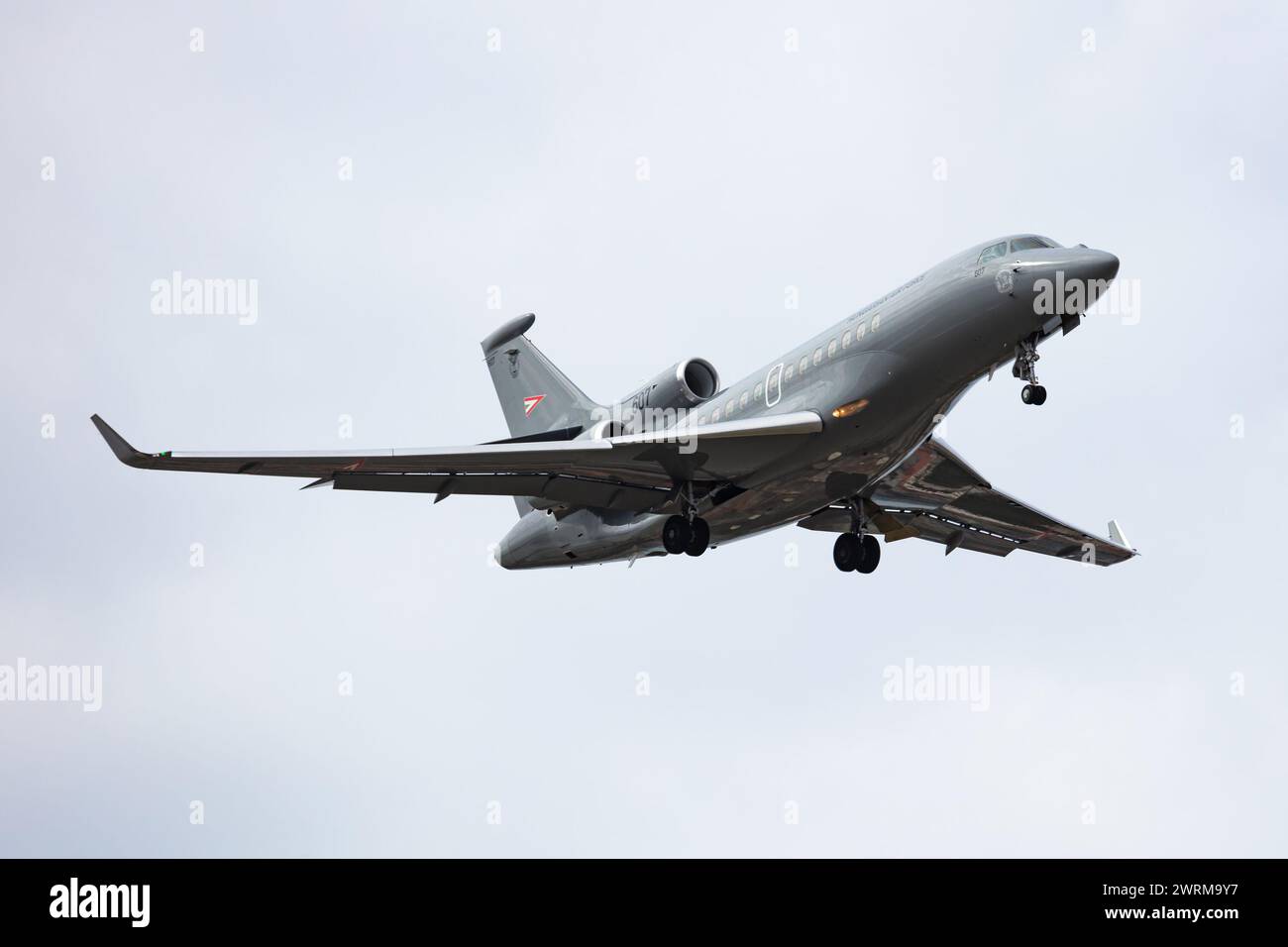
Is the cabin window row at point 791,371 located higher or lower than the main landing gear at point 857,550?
higher

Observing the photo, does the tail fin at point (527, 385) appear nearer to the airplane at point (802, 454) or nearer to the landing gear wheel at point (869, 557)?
the airplane at point (802, 454)

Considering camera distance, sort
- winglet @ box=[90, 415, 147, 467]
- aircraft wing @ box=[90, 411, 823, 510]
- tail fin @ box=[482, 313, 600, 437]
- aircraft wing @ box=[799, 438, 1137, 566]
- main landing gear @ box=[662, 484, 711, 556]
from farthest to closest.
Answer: tail fin @ box=[482, 313, 600, 437], aircraft wing @ box=[799, 438, 1137, 566], main landing gear @ box=[662, 484, 711, 556], aircraft wing @ box=[90, 411, 823, 510], winglet @ box=[90, 415, 147, 467]

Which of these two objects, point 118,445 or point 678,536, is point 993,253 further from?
point 118,445

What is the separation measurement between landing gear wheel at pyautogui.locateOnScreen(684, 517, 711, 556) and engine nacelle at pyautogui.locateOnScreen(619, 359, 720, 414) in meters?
2.31

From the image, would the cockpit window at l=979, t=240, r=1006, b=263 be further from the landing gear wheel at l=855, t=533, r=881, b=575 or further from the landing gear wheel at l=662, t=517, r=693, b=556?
the landing gear wheel at l=855, t=533, r=881, b=575

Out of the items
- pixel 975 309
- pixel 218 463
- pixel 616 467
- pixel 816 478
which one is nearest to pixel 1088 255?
pixel 975 309

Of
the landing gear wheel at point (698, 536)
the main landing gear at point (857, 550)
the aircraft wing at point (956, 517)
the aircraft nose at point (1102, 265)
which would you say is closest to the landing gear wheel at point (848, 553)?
the main landing gear at point (857, 550)

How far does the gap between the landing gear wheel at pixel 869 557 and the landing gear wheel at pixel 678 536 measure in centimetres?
389

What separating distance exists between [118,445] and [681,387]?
10170mm

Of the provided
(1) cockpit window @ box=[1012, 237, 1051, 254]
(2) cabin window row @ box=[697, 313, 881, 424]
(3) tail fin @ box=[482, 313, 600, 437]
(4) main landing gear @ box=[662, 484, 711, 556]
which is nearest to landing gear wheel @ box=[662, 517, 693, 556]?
(4) main landing gear @ box=[662, 484, 711, 556]

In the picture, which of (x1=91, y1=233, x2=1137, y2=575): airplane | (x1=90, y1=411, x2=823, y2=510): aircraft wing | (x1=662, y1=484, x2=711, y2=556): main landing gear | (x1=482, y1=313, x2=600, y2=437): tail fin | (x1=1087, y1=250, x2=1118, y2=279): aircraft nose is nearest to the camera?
(x1=1087, y1=250, x2=1118, y2=279): aircraft nose

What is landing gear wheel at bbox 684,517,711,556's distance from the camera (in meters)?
27.7

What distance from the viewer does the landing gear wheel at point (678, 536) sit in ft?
91.0

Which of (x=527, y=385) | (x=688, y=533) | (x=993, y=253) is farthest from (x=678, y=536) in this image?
(x=527, y=385)
